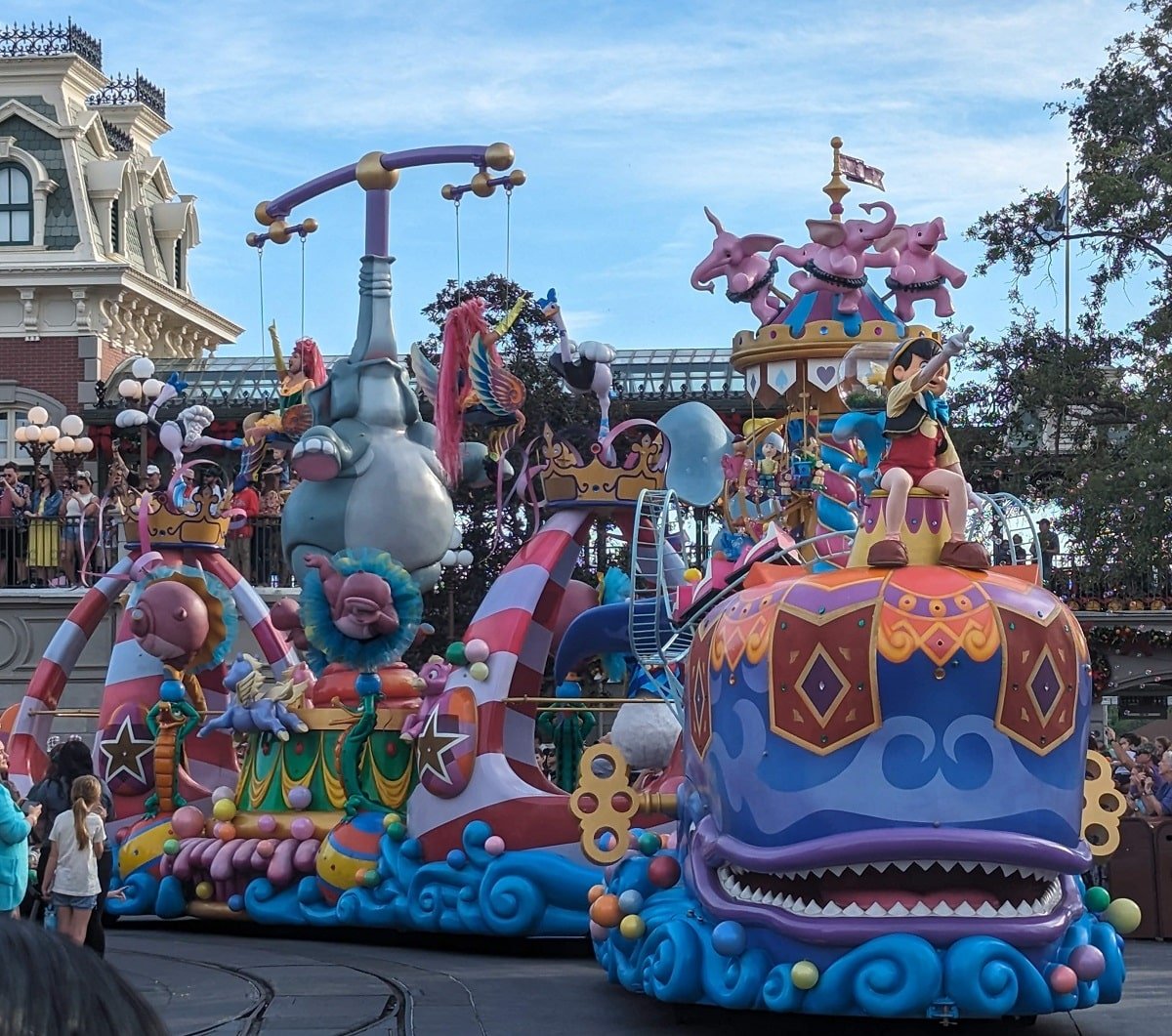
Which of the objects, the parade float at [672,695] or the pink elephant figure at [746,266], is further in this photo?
the pink elephant figure at [746,266]

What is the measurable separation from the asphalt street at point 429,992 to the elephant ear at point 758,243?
4.65m

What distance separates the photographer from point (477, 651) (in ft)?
40.4

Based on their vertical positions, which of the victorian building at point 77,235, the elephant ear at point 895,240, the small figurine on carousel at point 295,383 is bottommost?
the small figurine on carousel at point 295,383

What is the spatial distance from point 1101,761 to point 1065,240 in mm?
9562

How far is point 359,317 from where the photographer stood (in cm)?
1405

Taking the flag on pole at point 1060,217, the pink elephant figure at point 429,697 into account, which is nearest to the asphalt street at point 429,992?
the pink elephant figure at point 429,697

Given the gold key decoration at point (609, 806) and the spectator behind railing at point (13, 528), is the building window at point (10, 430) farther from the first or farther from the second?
the gold key decoration at point (609, 806)

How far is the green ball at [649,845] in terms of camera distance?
9.56 m

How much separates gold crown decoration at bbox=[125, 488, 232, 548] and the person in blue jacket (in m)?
6.61

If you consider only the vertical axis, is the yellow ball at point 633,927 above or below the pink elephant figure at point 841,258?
below

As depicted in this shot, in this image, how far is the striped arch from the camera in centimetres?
1191

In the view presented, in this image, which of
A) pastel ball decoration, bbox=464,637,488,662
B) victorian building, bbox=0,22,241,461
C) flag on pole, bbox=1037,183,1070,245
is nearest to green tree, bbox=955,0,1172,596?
flag on pole, bbox=1037,183,1070,245

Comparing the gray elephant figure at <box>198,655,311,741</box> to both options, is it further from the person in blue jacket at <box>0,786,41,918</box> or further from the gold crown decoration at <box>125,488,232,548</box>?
the person in blue jacket at <box>0,786,41,918</box>

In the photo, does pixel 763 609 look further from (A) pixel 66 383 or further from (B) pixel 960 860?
(A) pixel 66 383
